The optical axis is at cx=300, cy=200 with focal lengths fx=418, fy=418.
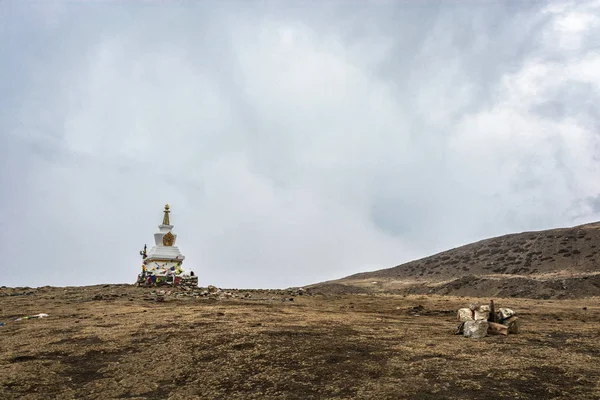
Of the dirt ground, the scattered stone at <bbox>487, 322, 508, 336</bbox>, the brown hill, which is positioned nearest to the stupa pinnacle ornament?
the brown hill

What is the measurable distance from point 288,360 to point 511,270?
179 ft

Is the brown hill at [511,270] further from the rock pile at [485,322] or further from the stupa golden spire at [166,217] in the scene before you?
the rock pile at [485,322]

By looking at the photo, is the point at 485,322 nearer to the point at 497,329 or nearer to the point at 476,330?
the point at 476,330

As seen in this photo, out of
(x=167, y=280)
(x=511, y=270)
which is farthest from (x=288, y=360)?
Answer: (x=511, y=270)

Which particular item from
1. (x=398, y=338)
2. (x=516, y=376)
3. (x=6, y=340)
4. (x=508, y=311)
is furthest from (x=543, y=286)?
(x=6, y=340)

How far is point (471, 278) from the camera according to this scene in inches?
1844

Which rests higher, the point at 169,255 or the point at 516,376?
the point at 169,255

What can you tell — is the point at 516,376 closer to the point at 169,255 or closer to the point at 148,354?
the point at 148,354

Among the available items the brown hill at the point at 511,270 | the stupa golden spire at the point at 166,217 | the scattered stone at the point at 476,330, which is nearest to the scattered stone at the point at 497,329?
the scattered stone at the point at 476,330

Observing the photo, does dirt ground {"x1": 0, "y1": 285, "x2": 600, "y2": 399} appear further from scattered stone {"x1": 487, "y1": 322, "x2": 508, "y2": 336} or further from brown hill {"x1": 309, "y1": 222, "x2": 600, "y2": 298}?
brown hill {"x1": 309, "y1": 222, "x2": 600, "y2": 298}

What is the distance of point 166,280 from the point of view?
40250 millimetres

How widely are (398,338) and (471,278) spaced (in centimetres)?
3785

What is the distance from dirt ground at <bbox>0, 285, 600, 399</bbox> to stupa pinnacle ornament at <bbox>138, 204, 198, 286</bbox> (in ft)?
73.8

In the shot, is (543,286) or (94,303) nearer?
(94,303)
